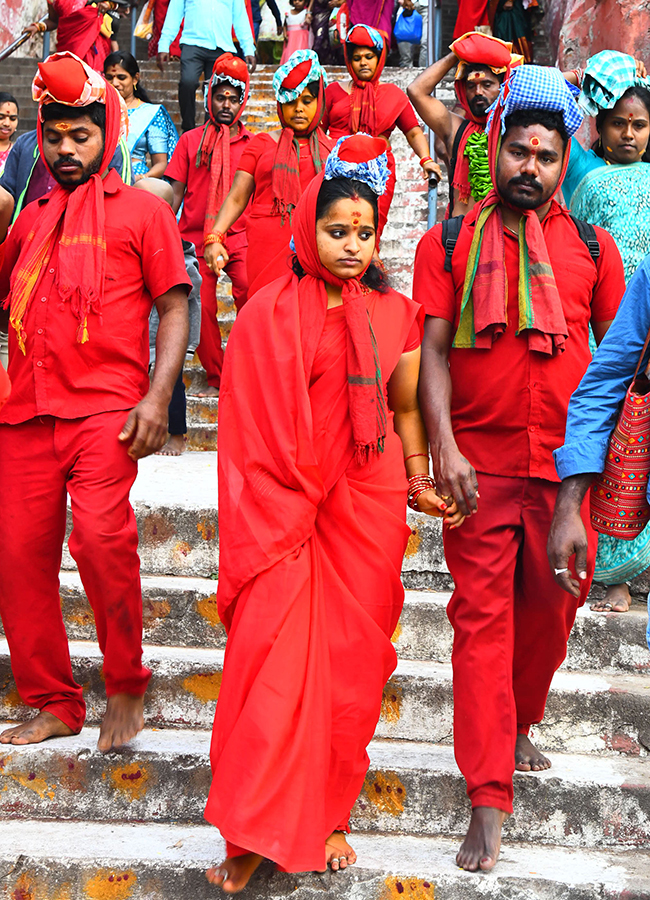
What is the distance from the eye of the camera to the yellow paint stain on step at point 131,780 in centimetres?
364

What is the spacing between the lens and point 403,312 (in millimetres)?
3445

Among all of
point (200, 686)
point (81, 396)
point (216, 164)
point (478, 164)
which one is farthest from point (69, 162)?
point (216, 164)

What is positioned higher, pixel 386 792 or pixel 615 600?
pixel 615 600

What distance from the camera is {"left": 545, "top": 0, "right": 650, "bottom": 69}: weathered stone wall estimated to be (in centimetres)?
712

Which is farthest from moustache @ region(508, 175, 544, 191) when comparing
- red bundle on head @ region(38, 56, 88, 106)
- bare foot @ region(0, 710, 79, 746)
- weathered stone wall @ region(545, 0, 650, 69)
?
weathered stone wall @ region(545, 0, 650, 69)

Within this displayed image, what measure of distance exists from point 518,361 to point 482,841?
149cm

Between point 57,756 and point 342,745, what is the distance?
1148 mm

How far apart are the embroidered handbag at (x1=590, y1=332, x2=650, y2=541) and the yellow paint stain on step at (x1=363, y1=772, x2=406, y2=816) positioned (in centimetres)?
129

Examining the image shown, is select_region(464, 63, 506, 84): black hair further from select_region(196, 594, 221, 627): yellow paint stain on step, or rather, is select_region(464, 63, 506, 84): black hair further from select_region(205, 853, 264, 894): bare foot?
select_region(205, 853, 264, 894): bare foot

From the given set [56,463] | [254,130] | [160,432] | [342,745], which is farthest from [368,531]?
[254,130]

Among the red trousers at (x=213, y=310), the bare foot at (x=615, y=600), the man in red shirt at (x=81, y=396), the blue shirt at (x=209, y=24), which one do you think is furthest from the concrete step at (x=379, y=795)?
the blue shirt at (x=209, y=24)

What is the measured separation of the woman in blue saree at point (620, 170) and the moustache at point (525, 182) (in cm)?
134

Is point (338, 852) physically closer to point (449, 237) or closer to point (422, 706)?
point (422, 706)

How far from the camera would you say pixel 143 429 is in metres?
3.69
